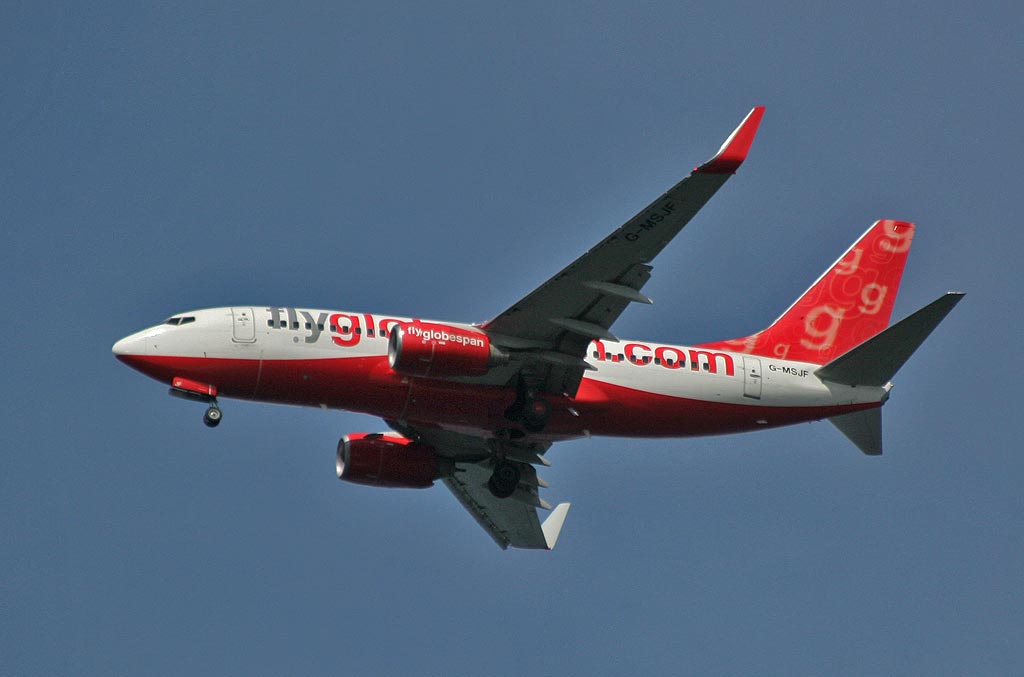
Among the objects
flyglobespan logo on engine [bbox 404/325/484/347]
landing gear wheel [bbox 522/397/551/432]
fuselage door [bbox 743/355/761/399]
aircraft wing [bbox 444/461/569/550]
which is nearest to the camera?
flyglobespan logo on engine [bbox 404/325/484/347]

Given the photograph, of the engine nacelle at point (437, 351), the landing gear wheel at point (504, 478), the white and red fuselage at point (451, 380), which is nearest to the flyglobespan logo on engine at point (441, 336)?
the engine nacelle at point (437, 351)

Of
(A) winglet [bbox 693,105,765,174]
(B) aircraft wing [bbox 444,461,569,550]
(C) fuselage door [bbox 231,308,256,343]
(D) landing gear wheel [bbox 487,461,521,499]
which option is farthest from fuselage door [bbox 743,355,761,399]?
(C) fuselage door [bbox 231,308,256,343]

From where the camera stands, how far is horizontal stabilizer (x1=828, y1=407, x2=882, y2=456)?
56.0 m

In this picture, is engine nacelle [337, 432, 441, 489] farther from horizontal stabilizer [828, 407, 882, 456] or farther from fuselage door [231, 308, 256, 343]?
horizontal stabilizer [828, 407, 882, 456]

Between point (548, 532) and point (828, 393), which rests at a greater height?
point (828, 393)

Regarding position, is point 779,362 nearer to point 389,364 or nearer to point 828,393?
point 828,393

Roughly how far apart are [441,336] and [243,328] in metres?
6.90

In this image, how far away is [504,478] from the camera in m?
→ 57.5

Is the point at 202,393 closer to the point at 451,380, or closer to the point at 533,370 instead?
the point at 451,380

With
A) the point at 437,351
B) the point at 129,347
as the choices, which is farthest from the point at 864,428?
the point at 129,347

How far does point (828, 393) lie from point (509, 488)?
1216 cm

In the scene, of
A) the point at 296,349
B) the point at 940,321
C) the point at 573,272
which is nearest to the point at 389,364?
the point at 296,349

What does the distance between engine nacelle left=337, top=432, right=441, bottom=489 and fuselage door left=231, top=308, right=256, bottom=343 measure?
27.3ft

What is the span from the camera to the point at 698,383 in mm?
54781
